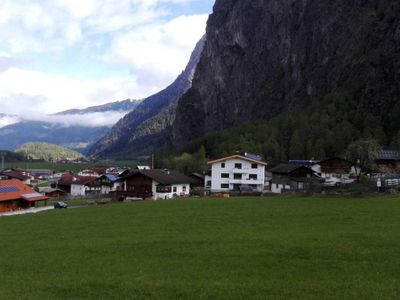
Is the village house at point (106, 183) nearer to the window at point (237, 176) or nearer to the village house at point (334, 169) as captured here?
the window at point (237, 176)


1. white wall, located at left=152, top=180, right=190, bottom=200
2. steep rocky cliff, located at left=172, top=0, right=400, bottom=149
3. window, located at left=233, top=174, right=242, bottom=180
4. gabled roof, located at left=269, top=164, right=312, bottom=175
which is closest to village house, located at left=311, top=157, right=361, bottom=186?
gabled roof, located at left=269, top=164, right=312, bottom=175

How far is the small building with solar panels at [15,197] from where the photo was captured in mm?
71762

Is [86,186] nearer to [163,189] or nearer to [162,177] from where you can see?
[162,177]

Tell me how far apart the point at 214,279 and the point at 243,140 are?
130533 millimetres

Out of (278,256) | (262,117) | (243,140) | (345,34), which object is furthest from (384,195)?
(262,117)

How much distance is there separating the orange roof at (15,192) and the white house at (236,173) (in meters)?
29.2

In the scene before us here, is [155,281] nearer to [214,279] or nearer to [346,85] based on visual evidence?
[214,279]

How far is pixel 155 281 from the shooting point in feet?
59.9

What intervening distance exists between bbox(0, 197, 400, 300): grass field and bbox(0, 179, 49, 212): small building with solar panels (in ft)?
125

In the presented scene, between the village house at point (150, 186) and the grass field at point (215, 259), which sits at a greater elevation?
the village house at point (150, 186)

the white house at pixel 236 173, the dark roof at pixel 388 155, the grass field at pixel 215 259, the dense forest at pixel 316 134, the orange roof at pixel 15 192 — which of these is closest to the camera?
the grass field at pixel 215 259

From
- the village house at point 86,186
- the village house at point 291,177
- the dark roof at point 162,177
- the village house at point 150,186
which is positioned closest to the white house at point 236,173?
the village house at point 291,177

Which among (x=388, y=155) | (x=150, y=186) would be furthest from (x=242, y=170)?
(x=388, y=155)

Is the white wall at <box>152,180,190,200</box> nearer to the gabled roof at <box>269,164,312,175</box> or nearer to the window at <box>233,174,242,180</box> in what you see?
the window at <box>233,174,242,180</box>
